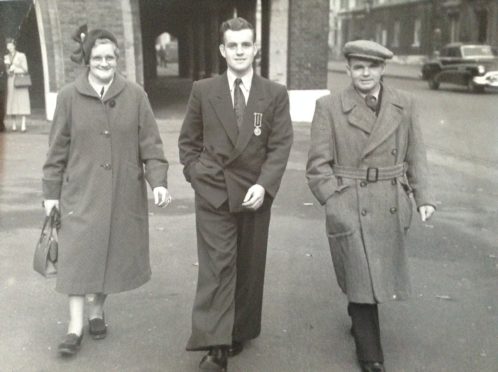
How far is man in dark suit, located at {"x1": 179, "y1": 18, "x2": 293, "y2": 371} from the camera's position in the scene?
391 centimetres

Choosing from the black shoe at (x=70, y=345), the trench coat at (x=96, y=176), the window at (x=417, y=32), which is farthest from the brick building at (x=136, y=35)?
the window at (x=417, y=32)

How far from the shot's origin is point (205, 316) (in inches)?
154

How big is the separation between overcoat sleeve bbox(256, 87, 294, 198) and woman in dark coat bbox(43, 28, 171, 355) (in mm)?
693

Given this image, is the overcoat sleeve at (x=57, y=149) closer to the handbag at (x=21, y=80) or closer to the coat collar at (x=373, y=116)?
the coat collar at (x=373, y=116)

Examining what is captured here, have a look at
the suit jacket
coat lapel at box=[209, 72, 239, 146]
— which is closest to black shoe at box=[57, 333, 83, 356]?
the suit jacket

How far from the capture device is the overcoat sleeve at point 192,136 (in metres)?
4.02

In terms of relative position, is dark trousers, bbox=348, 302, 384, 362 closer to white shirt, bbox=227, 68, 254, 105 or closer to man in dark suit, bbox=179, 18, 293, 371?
man in dark suit, bbox=179, 18, 293, 371

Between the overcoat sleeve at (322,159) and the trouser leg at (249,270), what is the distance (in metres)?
0.33

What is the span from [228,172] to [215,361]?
104cm

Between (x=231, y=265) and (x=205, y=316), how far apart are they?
0.31 m

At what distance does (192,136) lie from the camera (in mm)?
4062

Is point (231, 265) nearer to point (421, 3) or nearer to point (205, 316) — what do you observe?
point (205, 316)

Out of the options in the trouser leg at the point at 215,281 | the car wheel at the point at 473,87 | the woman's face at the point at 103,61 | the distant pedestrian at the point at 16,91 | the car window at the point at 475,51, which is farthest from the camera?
the car window at the point at 475,51

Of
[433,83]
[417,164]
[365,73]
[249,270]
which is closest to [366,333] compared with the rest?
[249,270]
